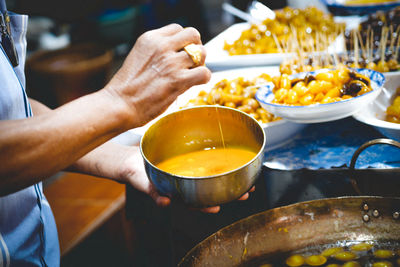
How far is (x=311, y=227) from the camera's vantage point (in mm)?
927

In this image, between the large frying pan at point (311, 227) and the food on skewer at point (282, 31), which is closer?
the large frying pan at point (311, 227)

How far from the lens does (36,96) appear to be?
12.2ft

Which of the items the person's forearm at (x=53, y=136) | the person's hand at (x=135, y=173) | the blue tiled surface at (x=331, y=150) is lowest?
the blue tiled surface at (x=331, y=150)

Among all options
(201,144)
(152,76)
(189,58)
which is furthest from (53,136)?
(201,144)

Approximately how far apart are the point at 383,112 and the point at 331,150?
28 cm

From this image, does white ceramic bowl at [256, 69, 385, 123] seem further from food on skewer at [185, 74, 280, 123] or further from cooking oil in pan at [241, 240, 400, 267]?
cooking oil in pan at [241, 240, 400, 267]

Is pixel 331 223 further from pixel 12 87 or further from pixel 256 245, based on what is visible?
pixel 12 87

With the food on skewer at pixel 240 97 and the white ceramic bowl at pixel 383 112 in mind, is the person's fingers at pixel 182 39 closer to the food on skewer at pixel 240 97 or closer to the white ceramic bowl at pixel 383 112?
the food on skewer at pixel 240 97

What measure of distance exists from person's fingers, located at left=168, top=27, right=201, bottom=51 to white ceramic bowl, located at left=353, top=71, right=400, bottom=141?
2.32 ft

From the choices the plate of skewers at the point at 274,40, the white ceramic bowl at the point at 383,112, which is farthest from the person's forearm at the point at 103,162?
the plate of skewers at the point at 274,40

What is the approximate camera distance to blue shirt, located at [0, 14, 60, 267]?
3.06 feet

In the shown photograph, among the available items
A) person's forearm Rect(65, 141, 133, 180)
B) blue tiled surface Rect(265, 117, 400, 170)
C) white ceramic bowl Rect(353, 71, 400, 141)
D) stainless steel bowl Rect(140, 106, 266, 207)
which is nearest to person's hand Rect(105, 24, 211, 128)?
stainless steel bowl Rect(140, 106, 266, 207)

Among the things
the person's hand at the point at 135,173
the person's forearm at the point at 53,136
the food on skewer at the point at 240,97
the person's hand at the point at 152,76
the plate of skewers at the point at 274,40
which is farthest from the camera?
the plate of skewers at the point at 274,40

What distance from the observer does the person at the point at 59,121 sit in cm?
66
